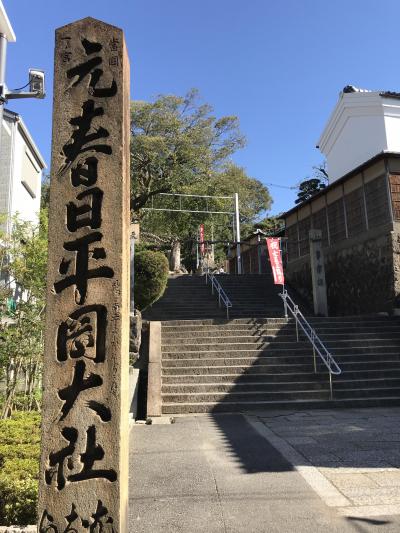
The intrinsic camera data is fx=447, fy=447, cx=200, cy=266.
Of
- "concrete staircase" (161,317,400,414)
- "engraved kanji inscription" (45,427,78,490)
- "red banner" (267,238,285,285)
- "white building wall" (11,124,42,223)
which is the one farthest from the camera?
"red banner" (267,238,285,285)

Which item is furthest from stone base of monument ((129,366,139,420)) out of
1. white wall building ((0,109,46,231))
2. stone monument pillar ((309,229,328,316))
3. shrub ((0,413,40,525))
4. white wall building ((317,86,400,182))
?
white wall building ((317,86,400,182))

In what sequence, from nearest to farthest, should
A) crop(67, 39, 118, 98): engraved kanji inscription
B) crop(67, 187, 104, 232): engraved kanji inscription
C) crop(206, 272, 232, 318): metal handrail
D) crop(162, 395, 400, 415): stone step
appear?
crop(67, 187, 104, 232): engraved kanji inscription, crop(67, 39, 118, 98): engraved kanji inscription, crop(162, 395, 400, 415): stone step, crop(206, 272, 232, 318): metal handrail

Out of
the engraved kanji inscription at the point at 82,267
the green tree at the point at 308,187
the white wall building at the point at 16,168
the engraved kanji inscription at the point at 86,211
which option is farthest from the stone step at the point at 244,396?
the green tree at the point at 308,187

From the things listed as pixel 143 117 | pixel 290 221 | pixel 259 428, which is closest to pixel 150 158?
pixel 143 117

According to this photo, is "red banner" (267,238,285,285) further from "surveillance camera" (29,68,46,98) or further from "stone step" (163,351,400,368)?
"surveillance camera" (29,68,46,98)

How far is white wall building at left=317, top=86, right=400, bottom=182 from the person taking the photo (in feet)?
64.8

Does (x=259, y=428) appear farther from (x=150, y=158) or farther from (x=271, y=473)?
(x=150, y=158)

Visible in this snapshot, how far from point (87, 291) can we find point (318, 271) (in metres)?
13.2

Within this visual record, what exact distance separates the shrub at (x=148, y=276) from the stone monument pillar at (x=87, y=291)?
32.2 feet

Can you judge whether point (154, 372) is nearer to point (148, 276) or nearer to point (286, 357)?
point (286, 357)

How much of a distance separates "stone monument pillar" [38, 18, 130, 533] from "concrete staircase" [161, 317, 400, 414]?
6.54 m

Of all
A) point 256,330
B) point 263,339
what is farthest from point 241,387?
point 256,330

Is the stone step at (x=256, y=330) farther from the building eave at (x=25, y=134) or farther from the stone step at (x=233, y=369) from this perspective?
the building eave at (x=25, y=134)

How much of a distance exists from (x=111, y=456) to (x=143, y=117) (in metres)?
28.0
